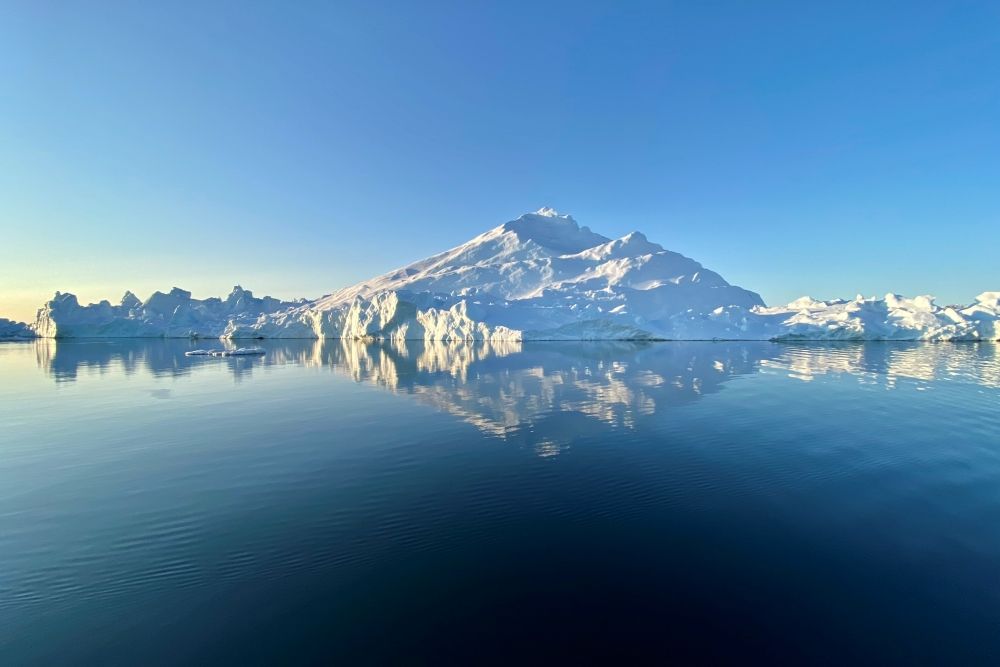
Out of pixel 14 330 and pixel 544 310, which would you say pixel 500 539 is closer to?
pixel 544 310

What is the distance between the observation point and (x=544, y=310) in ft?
271

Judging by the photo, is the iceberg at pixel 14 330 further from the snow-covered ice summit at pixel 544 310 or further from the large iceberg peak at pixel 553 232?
the large iceberg peak at pixel 553 232

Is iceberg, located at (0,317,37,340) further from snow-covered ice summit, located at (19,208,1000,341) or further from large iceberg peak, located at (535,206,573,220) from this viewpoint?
large iceberg peak, located at (535,206,573,220)

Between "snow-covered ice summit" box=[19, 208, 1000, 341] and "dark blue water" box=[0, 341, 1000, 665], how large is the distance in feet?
203

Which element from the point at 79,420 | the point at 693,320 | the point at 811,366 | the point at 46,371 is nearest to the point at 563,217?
the point at 693,320

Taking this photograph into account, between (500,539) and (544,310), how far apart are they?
7617cm

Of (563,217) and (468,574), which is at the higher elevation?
(563,217)

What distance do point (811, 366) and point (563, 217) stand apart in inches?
4458

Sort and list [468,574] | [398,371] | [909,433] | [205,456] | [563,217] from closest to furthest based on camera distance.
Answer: [468,574], [205,456], [909,433], [398,371], [563,217]

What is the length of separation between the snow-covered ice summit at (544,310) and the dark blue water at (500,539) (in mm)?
61877

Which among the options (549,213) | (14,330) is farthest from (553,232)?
(14,330)

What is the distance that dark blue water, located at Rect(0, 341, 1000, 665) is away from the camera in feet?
16.5

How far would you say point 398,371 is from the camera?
3322cm

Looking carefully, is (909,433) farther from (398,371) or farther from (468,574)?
(398,371)
